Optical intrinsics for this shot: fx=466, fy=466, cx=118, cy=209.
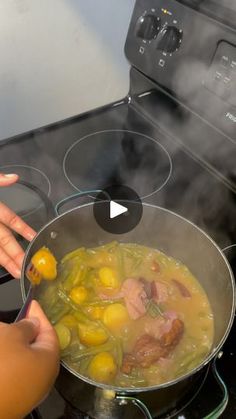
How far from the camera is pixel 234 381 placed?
755 millimetres

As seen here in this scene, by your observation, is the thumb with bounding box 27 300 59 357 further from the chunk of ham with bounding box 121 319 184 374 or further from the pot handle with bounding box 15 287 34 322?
the chunk of ham with bounding box 121 319 184 374

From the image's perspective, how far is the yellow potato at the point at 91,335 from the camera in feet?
2.70

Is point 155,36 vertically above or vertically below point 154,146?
above

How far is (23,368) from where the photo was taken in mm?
605

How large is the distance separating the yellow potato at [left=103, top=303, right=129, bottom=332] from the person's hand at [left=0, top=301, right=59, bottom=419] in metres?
0.20

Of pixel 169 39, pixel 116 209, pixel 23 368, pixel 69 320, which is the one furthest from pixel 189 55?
pixel 23 368

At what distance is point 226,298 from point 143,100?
0.59m

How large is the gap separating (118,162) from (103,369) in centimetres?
50

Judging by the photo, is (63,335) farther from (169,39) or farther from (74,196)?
(169,39)

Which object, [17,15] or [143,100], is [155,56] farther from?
[17,15]

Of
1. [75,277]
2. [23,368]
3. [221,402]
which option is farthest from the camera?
[75,277]

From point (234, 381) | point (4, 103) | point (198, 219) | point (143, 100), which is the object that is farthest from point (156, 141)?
point (234, 381)

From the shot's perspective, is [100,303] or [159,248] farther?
[159,248]

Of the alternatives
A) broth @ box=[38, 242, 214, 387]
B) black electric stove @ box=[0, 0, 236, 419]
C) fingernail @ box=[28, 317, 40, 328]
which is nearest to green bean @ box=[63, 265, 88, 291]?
broth @ box=[38, 242, 214, 387]
